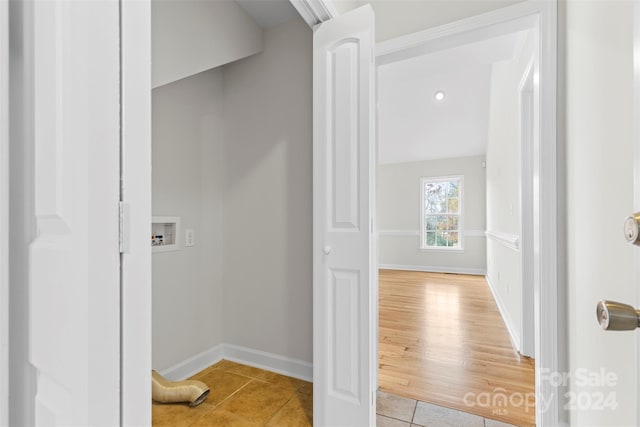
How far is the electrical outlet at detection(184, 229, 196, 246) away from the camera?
211cm

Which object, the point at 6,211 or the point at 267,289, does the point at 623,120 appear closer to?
the point at 6,211

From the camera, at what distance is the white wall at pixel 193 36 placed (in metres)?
1.50

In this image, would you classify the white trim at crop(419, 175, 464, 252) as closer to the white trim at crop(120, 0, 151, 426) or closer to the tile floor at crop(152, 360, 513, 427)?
the tile floor at crop(152, 360, 513, 427)

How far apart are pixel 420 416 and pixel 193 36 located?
231 cm

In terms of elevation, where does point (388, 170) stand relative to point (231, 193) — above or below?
above

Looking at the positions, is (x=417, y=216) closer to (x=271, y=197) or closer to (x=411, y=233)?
(x=411, y=233)

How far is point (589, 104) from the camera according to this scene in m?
1.17

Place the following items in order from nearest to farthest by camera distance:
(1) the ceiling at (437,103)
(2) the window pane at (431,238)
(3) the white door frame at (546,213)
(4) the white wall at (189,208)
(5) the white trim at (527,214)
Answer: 1. (3) the white door frame at (546,213)
2. (4) the white wall at (189,208)
3. (5) the white trim at (527,214)
4. (1) the ceiling at (437,103)
5. (2) the window pane at (431,238)

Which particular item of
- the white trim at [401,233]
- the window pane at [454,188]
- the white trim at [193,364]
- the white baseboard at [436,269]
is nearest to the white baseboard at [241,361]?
the white trim at [193,364]

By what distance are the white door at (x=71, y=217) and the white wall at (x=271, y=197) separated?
154 cm

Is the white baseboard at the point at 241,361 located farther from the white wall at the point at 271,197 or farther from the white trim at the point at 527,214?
the white trim at the point at 527,214

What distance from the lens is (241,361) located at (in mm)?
2264

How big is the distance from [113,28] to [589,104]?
150 cm

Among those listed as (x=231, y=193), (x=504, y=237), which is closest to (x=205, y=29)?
(x=231, y=193)
